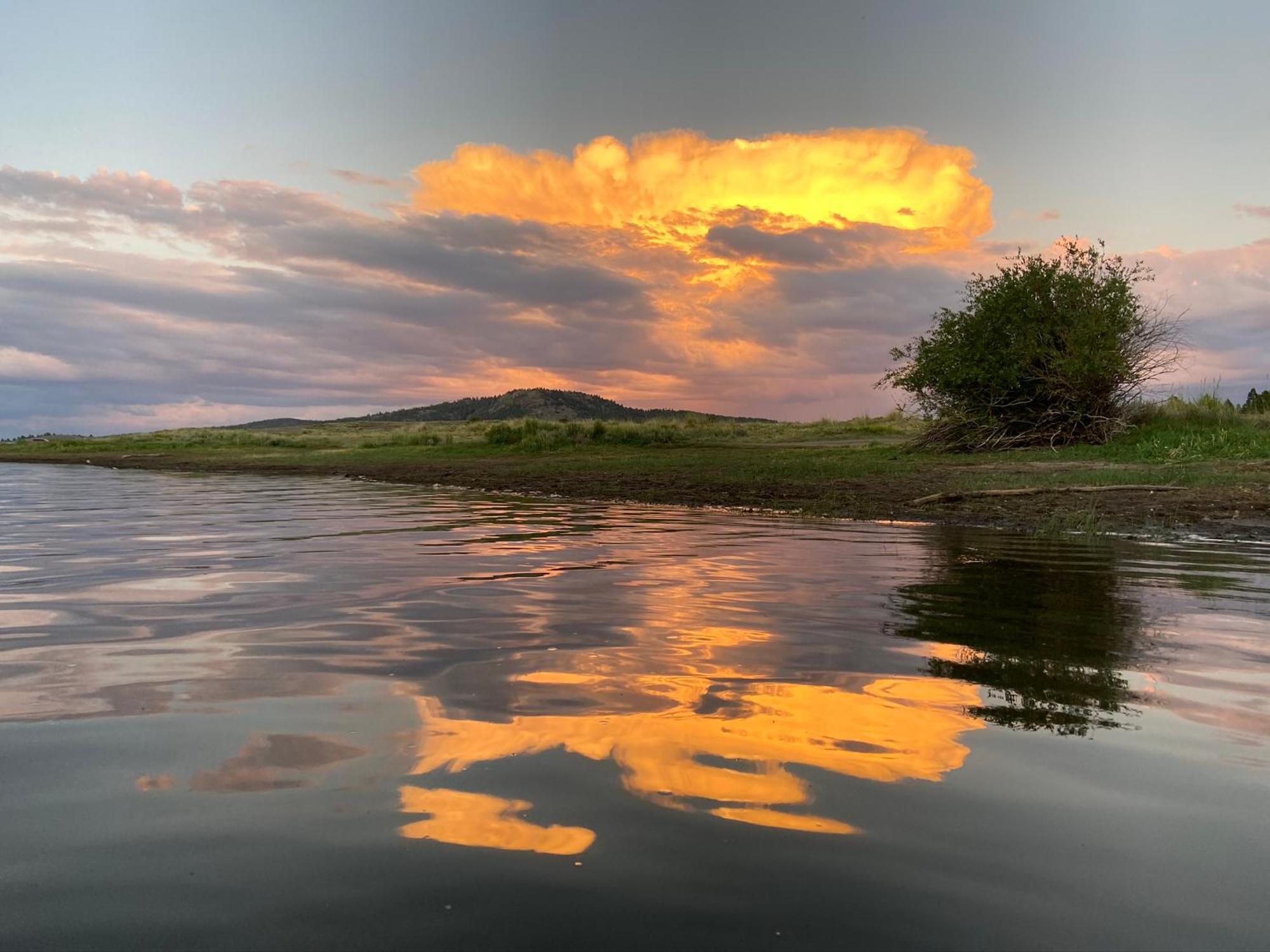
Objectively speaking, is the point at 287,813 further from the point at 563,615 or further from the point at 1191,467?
the point at 1191,467

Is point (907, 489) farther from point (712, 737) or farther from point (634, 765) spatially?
point (634, 765)

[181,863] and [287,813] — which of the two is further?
[287,813]

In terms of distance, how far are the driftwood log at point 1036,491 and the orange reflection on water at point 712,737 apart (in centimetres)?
1062

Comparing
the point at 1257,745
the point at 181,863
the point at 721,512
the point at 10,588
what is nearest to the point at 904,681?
the point at 1257,745

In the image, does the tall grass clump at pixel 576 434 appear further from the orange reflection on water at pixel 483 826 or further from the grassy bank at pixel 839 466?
the orange reflection on water at pixel 483 826

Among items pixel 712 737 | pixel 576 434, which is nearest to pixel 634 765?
pixel 712 737

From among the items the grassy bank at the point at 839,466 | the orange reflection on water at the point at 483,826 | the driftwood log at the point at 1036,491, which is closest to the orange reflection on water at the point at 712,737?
the orange reflection on water at the point at 483,826

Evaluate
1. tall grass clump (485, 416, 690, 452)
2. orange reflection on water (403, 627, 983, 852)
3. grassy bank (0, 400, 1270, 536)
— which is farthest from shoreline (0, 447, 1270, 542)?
orange reflection on water (403, 627, 983, 852)

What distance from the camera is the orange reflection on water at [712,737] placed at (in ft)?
9.01

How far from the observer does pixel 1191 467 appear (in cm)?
1622

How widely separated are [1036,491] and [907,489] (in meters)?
2.30

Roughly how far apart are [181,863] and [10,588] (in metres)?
5.92

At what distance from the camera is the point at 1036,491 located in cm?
1448

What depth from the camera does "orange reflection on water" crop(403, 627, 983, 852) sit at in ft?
9.01
